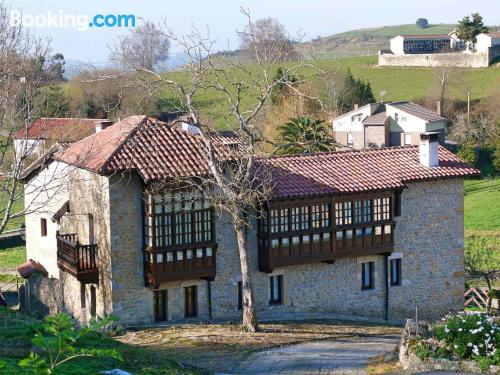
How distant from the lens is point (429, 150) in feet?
105

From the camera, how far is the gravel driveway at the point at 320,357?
23.2 meters

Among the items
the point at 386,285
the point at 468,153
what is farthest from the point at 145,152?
the point at 468,153

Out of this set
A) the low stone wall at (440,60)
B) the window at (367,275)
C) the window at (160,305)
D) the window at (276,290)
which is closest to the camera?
the window at (160,305)

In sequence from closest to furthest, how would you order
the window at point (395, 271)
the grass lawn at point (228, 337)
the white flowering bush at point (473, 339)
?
the white flowering bush at point (473, 339) < the grass lawn at point (228, 337) < the window at point (395, 271)

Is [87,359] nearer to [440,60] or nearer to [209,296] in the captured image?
[209,296]

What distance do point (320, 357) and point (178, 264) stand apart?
18.5 ft

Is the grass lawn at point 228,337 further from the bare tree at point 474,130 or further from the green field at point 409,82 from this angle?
the green field at point 409,82

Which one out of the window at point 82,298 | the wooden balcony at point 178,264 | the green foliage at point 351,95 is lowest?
the window at point 82,298

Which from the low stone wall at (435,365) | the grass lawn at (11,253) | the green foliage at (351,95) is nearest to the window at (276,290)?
the low stone wall at (435,365)

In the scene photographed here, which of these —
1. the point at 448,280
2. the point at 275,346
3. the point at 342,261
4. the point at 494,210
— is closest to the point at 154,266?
the point at 275,346

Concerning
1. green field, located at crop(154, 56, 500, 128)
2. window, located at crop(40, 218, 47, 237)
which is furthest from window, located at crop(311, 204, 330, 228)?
green field, located at crop(154, 56, 500, 128)

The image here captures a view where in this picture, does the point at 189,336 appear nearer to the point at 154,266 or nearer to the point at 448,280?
the point at 154,266

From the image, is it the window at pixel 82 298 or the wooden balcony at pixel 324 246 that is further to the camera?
the window at pixel 82 298

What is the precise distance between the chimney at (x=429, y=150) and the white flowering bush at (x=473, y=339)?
10788 millimetres
